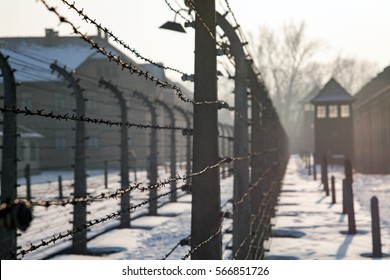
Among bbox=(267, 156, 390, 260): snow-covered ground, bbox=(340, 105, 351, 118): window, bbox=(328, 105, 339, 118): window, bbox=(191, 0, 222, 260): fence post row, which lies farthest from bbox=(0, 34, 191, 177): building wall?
bbox=(191, 0, 222, 260): fence post row

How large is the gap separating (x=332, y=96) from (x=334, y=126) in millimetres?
2489

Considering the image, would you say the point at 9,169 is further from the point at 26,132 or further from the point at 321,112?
the point at 321,112

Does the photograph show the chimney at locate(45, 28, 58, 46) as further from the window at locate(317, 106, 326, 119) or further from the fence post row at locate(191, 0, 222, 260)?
the fence post row at locate(191, 0, 222, 260)

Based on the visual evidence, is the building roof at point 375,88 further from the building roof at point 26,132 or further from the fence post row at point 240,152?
the building roof at point 26,132

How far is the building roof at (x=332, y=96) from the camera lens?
1508 inches

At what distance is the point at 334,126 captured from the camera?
3791 cm

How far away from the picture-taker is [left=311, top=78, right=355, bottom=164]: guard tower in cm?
3744

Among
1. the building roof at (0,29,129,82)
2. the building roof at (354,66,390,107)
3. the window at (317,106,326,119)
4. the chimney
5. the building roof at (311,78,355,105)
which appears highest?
the chimney

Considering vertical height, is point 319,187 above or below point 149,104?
below

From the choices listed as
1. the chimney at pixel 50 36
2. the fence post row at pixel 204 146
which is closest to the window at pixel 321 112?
the chimney at pixel 50 36

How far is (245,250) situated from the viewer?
529 cm
